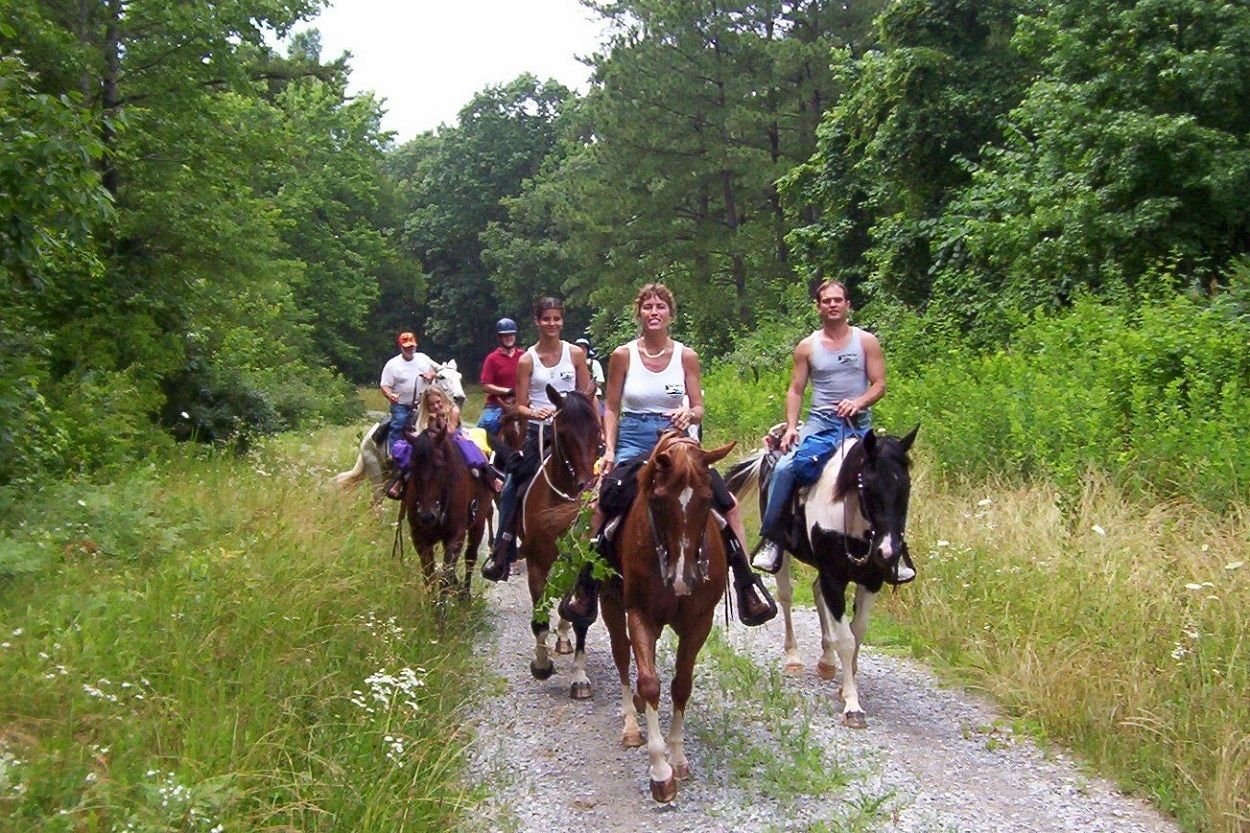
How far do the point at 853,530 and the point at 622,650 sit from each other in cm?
171

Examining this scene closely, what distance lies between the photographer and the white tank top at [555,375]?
8680 millimetres

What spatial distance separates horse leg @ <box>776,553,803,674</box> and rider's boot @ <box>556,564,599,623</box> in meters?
2.03

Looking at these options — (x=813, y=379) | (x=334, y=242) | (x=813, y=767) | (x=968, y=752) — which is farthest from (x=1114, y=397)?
(x=334, y=242)

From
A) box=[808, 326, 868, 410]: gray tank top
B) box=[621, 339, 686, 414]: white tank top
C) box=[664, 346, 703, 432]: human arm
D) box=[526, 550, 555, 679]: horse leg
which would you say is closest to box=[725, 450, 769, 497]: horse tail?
box=[808, 326, 868, 410]: gray tank top

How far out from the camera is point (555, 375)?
343 inches

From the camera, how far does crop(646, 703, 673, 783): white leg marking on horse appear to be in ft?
18.5

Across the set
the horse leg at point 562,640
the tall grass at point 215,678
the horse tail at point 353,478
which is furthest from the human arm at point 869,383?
the horse tail at point 353,478

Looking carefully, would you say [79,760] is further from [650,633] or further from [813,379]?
[813,379]

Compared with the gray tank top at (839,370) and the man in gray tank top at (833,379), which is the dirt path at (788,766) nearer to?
the man in gray tank top at (833,379)

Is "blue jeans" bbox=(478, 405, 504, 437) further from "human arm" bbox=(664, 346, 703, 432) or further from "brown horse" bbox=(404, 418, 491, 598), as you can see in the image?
"human arm" bbox=(664, 346, 703, 432)

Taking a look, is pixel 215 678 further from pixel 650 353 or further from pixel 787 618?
pixel 787 618

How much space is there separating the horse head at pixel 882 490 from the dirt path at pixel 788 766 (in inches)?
44.6

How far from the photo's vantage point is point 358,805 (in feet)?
15.3

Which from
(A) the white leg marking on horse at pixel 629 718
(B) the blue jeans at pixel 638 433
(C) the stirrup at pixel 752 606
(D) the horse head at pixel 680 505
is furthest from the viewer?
(B) the blue jeans at pixel 638 433
